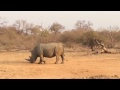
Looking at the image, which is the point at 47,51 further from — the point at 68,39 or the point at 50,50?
the point at 68,39

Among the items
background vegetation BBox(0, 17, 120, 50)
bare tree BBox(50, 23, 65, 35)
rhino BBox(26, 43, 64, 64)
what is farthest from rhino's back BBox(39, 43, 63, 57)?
bare tree BBox(50, 23, 65, 35)

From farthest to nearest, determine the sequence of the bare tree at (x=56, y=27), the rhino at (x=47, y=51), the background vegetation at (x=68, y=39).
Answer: the bare tree at (x=56, y=27), the background vegetation at (x=68, y=39), the rhino at (x=47, y=51)

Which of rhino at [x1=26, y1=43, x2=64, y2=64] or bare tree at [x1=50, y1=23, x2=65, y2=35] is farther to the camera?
bare tree at [x1=50, y1=23, x2=65, y2=35]

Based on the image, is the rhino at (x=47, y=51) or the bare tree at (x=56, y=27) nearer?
the rhino at (x=47, y=51)

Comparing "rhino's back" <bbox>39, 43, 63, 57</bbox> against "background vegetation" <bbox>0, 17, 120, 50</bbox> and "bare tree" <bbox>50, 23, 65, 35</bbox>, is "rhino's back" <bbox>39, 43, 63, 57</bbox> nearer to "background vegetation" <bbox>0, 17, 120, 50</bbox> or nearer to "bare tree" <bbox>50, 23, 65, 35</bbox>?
"background vegetation" <bbox>0, 17, 120, 50</bbox>

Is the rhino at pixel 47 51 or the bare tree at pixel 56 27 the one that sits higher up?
the bare tree at pixel 56 27

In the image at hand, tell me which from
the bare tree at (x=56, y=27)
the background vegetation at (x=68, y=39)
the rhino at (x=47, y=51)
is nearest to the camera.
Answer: the rhino at (x=47, y=51)

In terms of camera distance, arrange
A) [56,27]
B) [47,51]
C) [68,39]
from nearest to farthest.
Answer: [47,51] < [68,39] < [56,27]

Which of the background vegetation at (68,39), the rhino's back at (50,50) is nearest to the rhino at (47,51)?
the rhino's back at (50,50)

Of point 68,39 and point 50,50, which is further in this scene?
point 68,39

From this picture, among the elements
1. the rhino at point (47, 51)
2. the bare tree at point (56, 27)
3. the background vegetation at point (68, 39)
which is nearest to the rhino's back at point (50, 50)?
the rhino at point (47, 51)

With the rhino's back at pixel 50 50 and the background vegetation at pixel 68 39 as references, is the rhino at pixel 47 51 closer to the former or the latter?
the rhino's back at pixel 50 50

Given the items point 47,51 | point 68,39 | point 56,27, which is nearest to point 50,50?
point 47,51
